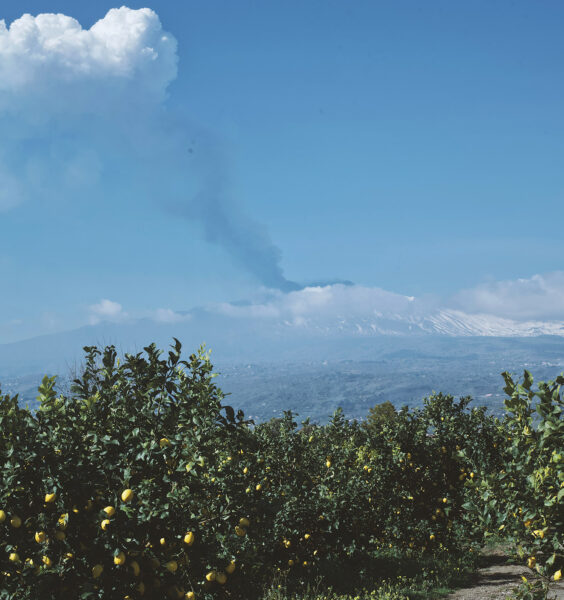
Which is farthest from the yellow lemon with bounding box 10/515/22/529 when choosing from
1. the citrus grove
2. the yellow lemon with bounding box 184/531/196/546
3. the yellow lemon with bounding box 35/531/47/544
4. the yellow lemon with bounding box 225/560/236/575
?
the yellow lemon with bounding box 225/560/236/575

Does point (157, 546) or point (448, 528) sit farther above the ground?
point (157, 546)

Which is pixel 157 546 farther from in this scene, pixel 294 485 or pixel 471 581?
pixel 471 581

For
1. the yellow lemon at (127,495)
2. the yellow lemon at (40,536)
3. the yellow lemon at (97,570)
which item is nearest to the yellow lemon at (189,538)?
the yellow lemon at (127,495)

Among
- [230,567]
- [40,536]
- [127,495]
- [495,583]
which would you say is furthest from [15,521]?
[495,583]

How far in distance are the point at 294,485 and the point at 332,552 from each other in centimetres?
153

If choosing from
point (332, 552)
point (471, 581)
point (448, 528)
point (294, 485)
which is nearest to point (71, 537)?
point (294, 485)

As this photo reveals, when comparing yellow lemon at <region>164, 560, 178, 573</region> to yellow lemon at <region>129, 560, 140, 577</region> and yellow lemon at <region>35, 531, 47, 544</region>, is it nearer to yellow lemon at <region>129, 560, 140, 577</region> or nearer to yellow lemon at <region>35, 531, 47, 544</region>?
yellow lemon at <region>129, 560, 140, 577</region>

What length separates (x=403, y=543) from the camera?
12672 mm

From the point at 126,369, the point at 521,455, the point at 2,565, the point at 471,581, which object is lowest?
the point at 471,581

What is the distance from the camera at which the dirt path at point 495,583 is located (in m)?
9.76

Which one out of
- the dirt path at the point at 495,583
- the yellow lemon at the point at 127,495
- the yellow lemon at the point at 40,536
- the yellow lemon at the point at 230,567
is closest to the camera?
the yellow lemon at the point at 40,536

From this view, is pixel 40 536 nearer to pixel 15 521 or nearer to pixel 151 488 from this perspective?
pixel 15 521

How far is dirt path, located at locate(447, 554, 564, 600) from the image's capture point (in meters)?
9.76

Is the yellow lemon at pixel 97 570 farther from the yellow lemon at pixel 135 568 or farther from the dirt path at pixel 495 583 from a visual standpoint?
the dirt path at pixel 495 583
